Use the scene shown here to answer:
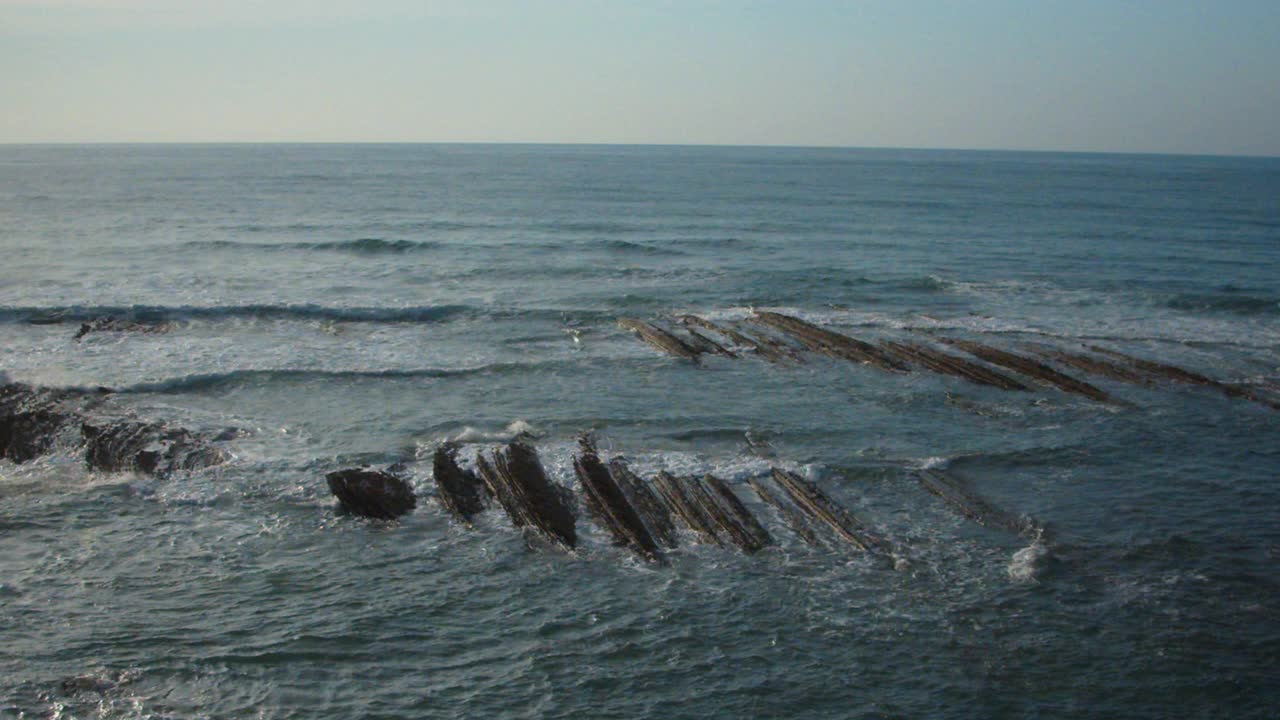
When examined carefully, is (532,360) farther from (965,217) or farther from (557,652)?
(965,217)

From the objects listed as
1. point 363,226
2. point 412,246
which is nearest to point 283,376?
point 412,246

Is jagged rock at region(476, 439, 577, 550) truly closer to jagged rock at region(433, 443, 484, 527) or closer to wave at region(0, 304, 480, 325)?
jagged rock at region(433, 443, 484, 527)

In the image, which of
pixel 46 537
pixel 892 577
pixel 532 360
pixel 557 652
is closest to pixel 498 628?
pixel 557 652

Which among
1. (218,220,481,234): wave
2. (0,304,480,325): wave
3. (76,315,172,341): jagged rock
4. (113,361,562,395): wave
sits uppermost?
(218,220,481,234): wave

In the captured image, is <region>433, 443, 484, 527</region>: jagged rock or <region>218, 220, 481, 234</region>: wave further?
<region>218, 220, 481, 234</region>: wave

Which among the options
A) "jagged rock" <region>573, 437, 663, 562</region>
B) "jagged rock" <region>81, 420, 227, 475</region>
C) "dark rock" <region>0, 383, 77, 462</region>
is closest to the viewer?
"jagged rock" <region>573, 437, 663, 562</region>

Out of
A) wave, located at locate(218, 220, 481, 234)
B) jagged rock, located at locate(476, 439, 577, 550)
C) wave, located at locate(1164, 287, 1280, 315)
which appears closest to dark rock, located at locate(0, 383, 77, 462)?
jagged rock, located at locate(476, 439, 577, 550)

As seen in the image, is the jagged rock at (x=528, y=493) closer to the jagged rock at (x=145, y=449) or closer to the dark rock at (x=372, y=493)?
the dark rock at (x=372, y=493)

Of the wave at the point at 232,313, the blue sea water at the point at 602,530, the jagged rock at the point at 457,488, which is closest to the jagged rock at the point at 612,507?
the blue sea water at the point at 602,530
